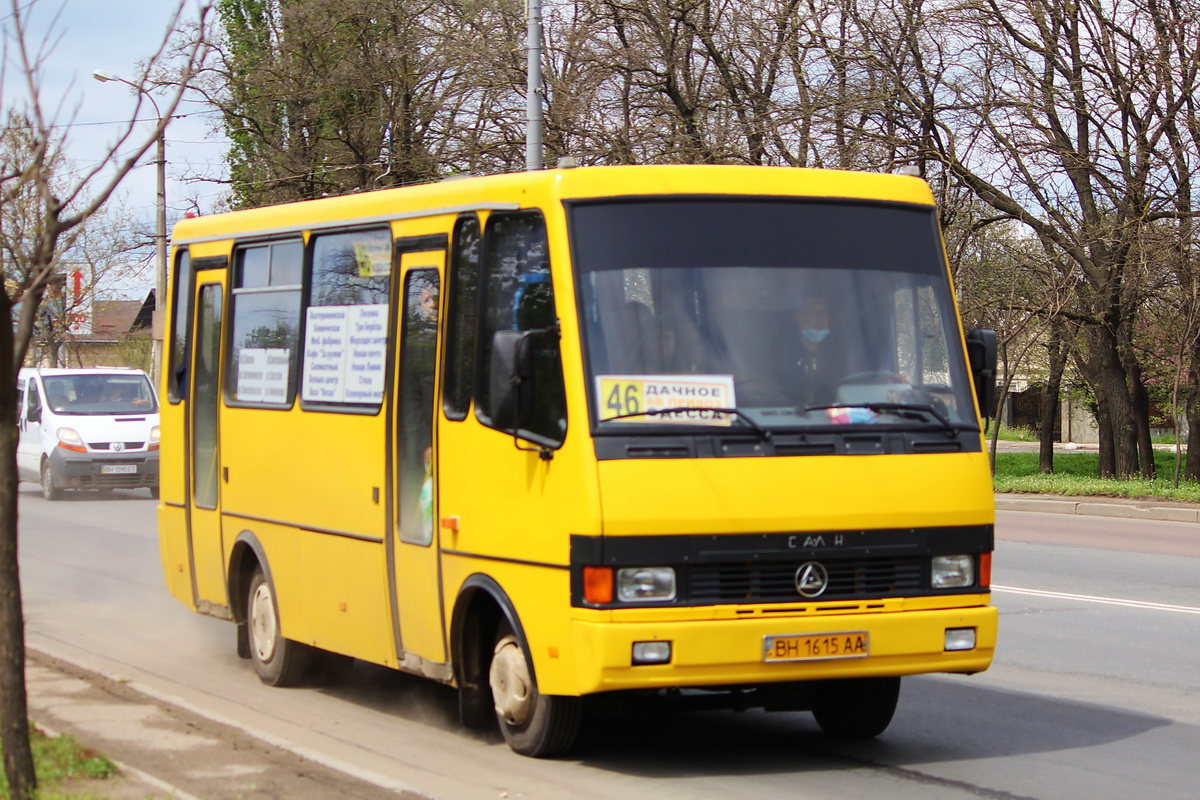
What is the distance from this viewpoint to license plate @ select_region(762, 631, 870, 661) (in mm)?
6723

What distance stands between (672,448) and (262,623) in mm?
4068

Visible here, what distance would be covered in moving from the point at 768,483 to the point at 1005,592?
728 cm

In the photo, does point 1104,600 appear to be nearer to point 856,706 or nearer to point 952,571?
point 856,706

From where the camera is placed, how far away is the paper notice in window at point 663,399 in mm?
6797

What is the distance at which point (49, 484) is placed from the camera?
84.7 ft

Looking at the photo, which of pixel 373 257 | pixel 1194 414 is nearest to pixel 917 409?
pixel 373 257

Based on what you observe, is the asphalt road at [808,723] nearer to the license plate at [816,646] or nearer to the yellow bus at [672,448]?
the yellow bus at [672,448]

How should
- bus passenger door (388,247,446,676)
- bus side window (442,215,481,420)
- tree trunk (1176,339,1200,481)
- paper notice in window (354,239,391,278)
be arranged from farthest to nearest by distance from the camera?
tree trunk (1176,339,1200,481)
paper notice in window (354,239,391,278)
bus passenger door (388,247,446,676)
bus side window (442,215,481,420)

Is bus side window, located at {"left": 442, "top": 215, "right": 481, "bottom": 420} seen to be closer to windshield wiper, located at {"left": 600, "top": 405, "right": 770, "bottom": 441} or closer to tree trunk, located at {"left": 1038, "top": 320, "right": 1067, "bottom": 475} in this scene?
windshield wiper, located at {"left": 600, "top": 405, "right": 770, "bottom": 441}

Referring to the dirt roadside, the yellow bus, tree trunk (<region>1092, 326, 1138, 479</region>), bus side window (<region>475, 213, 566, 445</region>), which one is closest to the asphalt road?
the dirt roadside

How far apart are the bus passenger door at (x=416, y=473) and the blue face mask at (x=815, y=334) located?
6.03 ft

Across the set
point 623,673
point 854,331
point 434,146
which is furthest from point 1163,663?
point 434,146

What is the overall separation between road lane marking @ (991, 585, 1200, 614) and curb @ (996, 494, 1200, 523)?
909 cm

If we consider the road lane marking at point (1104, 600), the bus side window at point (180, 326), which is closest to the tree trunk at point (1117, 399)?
the road lane marking at point (1104, 600)
